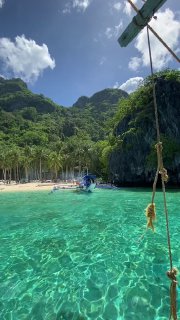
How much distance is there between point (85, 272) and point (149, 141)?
38.9m

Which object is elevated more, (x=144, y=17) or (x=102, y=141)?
(x=102, y=141)

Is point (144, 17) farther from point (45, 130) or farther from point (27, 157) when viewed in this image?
point (45, 130)

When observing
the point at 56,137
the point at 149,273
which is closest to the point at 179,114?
the point at 149,273

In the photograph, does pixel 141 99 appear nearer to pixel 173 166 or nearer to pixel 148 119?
pixel 148 119

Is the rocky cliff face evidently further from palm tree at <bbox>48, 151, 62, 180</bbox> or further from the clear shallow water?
the clear shallow water

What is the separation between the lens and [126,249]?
34.3 feet

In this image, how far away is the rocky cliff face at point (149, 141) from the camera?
44.0 m

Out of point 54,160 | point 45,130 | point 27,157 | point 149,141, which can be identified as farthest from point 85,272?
point 45,130

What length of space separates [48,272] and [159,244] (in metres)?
4.83

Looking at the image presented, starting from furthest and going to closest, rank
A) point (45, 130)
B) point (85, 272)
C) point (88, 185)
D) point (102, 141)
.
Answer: point (45, 130)
point (102, 141)
point (88, 185)
point (85, 272)

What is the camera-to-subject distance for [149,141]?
4544 centimetres

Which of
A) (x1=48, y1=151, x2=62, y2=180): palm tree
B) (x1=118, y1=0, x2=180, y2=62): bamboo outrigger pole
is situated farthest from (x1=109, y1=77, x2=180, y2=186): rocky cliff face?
(x1=118, y1=0, x2=180, y2=62): bamboo outrigger pole

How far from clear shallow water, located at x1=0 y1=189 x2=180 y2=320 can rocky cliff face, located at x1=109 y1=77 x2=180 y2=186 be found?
3029 centimetres

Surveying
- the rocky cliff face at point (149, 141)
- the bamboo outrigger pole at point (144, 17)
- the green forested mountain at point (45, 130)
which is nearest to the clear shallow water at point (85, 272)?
the bamboo outrigger pole at point (144, 17)
